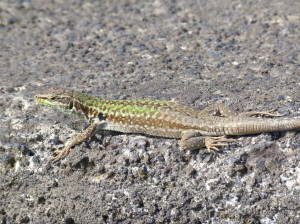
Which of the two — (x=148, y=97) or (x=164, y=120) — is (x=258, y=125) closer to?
(x=164, y=120)

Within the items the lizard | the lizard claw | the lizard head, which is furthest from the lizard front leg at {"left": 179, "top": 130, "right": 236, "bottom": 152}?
the lizard head

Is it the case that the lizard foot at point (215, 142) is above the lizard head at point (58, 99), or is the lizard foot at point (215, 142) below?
below

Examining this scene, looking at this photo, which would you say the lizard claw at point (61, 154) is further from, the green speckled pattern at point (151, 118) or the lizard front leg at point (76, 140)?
the green speckled pattern at point (151, 118)

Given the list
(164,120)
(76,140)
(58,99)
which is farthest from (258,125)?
(58,99)

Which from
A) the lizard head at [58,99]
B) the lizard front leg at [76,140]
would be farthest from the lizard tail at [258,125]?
the lizard head at [58,99]

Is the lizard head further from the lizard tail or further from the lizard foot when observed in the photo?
the lizard tail

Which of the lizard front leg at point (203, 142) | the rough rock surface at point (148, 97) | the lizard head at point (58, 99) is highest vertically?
the lizard head at point (58, 99)

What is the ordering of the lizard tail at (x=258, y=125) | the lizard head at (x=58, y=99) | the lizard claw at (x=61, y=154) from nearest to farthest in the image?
the lizard tail at (x=258, y=125) → the lizard claw at (x=61, y=154) → the lizard head at (x=58, y=99)
